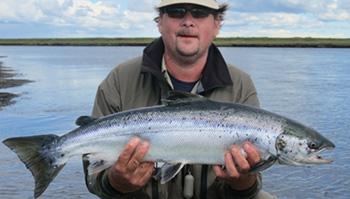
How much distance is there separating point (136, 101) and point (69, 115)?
16328 millimetres

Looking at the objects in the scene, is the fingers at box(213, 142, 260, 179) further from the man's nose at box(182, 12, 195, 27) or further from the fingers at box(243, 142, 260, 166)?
the man's nose at box(182, 12, 195, 27)

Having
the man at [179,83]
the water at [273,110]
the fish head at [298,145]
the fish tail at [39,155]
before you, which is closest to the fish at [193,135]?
the fish head at [298,145]

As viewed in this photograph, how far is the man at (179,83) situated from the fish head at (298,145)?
476 mm

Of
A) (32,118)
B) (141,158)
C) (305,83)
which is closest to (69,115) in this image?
(32,118)

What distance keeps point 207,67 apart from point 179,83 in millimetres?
297

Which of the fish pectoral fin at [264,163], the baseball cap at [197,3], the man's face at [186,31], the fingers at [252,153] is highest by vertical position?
the baseball cap at [197,3]

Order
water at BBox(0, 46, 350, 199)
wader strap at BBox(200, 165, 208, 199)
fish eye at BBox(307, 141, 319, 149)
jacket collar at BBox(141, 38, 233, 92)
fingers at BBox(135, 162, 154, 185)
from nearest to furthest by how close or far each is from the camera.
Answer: fish eye at BBox(307, 141, 319, 149) → fingers at BBox(135, 162, 154, 185) → jacket collar at BBox(141, 38, 233, 92) → wader strap at BBox(200, 165, 208, 199) → water at BBox(0, 46, 350, 199)

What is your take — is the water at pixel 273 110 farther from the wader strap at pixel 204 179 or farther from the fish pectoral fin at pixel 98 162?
the fish pectoral fin at pixel 98 162

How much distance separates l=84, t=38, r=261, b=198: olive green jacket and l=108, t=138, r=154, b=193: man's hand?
1.12 feet

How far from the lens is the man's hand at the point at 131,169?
15.5ft

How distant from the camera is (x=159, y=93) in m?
5.67

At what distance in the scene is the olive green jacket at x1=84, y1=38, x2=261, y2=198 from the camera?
18.0 feet

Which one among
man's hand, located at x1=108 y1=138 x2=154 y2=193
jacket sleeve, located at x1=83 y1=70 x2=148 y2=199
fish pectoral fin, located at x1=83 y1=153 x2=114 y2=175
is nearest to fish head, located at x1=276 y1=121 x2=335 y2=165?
man's hand, located at x1=108 y1=138 x2=154 y2=193

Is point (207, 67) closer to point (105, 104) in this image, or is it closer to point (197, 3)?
point (197, 3)
